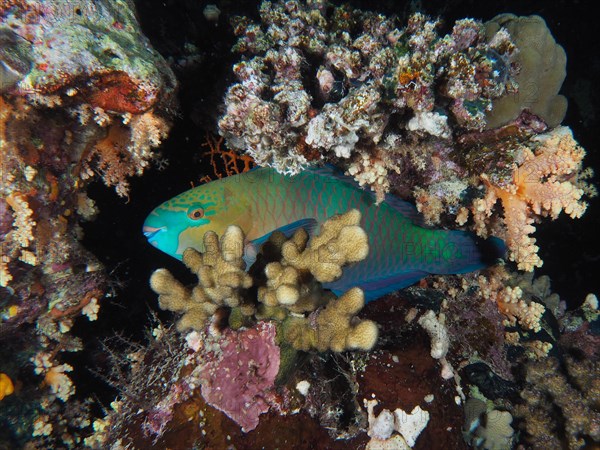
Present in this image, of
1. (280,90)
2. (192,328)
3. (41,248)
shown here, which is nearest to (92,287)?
(41,248)

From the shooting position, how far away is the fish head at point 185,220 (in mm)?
2812

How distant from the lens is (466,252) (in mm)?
3061

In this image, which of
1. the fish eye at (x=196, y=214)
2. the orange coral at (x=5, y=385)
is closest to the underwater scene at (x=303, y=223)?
the fish eye at (x=196, y=214)

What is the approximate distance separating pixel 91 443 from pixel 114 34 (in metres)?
3.07

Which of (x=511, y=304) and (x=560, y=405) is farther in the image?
(x=511, y=304)

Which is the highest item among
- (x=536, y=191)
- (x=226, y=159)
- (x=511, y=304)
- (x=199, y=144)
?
(x=199, y=144)

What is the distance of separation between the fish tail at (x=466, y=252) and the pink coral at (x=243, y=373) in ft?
5.43

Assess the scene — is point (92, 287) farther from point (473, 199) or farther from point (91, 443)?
point (473, 199)

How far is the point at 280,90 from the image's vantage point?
7.72 ft

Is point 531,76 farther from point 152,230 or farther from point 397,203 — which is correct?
point 152,230

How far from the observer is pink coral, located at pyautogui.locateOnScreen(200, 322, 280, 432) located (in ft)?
7.34

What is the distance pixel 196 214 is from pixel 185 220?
0.10 m

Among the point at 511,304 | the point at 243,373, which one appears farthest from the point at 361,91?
the point at 511,304

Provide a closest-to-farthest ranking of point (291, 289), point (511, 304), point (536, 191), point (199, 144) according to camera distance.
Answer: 1. point (291, 289)
2. point (536, 191)
3. point (511, 304)
4. point (199, 144)
